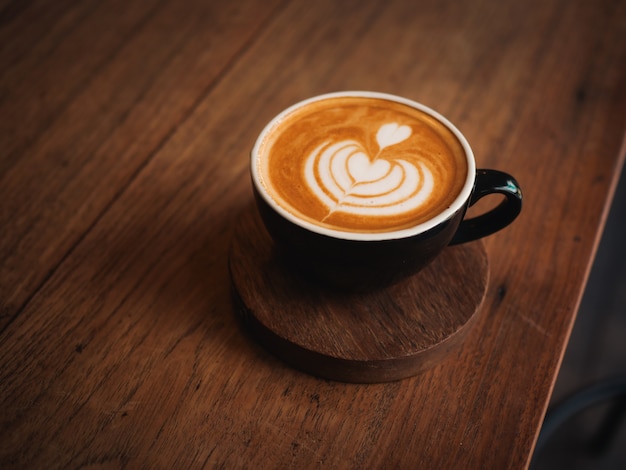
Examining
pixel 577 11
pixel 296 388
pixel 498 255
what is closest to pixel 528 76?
pixel 577 11

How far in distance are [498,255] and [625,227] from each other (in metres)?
1.11

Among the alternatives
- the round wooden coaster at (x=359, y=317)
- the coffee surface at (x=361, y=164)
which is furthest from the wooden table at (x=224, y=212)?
the coffee surface at (x=361, y=164)

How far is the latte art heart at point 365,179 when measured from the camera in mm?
553

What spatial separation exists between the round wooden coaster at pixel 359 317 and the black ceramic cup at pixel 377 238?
0.09 ft

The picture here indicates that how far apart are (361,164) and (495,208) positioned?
0.15m

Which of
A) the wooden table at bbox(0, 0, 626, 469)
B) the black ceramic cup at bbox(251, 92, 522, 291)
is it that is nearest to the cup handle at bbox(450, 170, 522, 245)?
the black ceramic cup at bbox(251, 92, 522, 291)

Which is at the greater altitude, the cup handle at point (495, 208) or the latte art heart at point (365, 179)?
the latte art heart at point (365, 179)

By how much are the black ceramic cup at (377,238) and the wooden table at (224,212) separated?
0.11 metres

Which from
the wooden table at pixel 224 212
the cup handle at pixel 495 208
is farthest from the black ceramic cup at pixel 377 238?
the wooden table at pixel 224 212

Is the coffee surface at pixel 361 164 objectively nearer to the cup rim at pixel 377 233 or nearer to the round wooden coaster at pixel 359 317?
the cup rim at pixel 377 233

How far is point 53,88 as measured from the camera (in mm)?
893

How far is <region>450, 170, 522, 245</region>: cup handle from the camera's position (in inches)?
22.0

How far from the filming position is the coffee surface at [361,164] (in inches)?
21.5

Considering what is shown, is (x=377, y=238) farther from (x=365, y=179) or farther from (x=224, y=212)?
(x=224, y=212)
